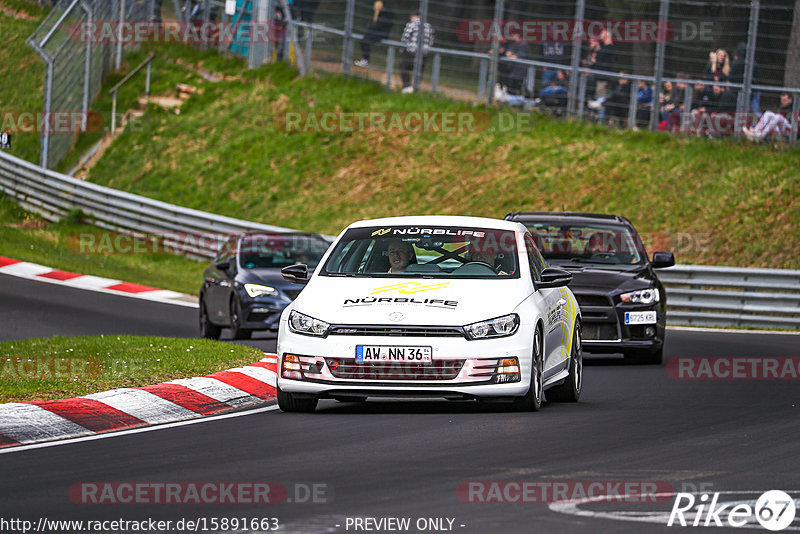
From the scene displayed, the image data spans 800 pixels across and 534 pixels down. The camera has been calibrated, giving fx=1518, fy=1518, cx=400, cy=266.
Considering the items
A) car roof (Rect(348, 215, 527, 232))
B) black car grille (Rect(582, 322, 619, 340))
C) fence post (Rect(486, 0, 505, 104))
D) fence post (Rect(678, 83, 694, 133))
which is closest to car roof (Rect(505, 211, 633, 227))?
black car grille (Rect(582, 322, 619, 340))

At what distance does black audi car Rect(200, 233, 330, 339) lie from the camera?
19.0m

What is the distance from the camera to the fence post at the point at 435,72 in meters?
33.0

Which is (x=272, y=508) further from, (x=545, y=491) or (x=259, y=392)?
(x=259, y=392)

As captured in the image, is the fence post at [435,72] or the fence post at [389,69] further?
the fence post at [389,69]

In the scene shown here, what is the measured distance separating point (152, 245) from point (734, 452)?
2415 cm

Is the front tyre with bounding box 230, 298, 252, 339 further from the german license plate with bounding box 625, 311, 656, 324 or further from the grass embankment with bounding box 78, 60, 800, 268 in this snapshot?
the grass embankment with bounding box 78, 60, 800, 268

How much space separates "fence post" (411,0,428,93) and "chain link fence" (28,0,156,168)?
7.70 m

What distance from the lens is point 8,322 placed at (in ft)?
63.3

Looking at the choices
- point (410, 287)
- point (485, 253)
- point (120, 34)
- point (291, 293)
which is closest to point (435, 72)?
point (120, 34)

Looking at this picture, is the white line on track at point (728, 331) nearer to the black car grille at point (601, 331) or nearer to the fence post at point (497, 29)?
the black car grille at point (601, 331)

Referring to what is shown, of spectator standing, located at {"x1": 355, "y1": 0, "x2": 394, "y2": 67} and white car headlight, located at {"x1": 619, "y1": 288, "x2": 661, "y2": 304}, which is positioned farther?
spectator standing, located at {"x1": 355, "y1": 0, "x2": 394, "y2": 67}

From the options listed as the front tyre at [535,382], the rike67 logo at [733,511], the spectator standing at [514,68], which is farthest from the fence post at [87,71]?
the rike67 logo at [733,511]

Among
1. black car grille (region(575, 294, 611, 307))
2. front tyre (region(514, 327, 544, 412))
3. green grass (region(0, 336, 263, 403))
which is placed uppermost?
front tyre (region(514, 327, 544, 412))

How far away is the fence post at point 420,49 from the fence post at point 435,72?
37 cm
